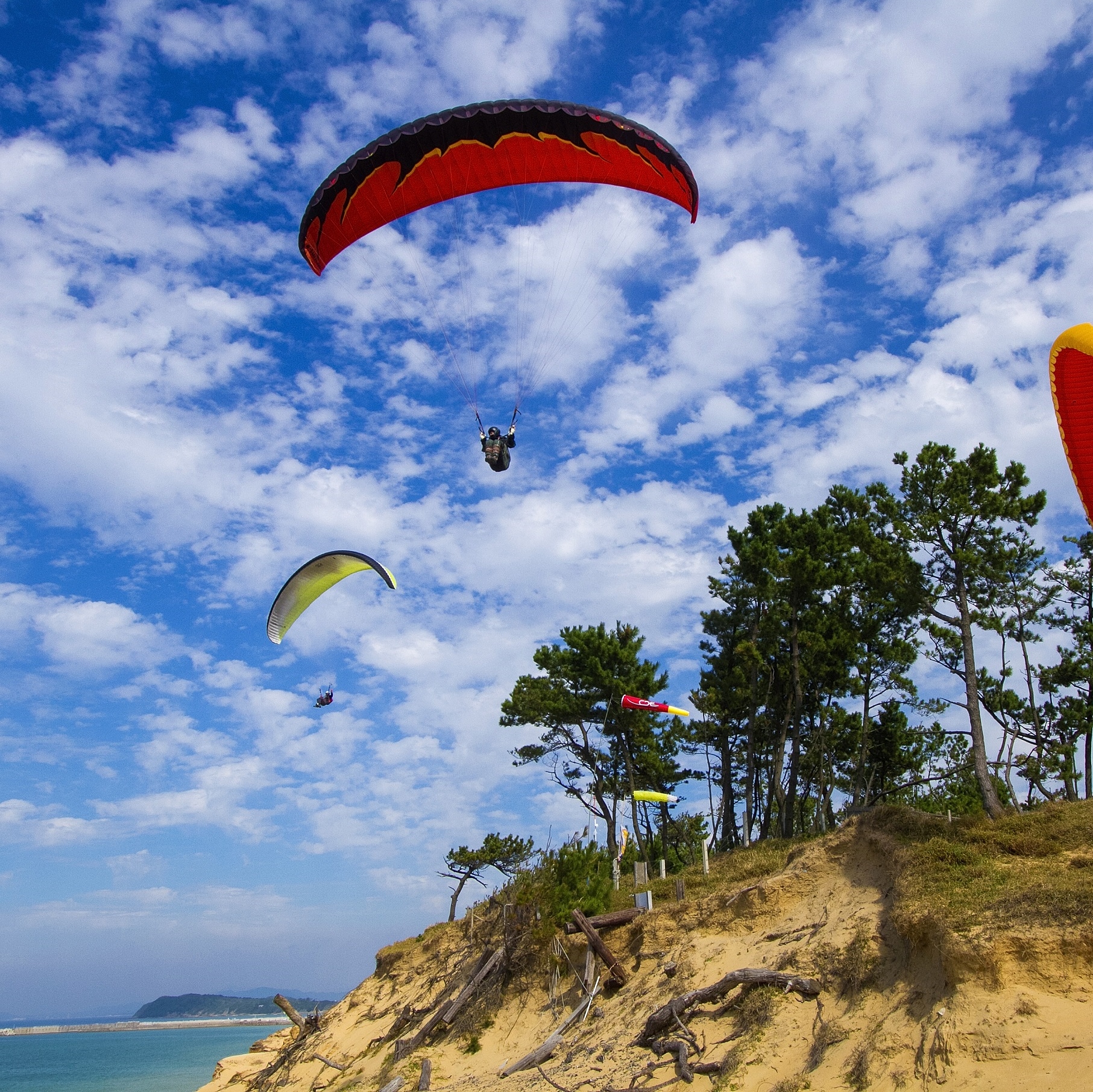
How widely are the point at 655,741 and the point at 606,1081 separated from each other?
1715 cm

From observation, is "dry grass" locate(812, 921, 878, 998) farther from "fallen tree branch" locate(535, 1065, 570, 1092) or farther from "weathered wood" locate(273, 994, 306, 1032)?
"weathered wood" locate(273, 994, 306, 1032)

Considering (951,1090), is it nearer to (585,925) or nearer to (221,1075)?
(585,925)

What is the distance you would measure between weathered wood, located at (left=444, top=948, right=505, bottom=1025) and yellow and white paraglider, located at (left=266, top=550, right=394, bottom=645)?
340 inches

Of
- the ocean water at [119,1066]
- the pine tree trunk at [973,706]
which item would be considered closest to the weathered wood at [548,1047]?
the pine tree trunk at [973,706]

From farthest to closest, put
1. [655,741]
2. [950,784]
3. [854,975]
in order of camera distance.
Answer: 1. [950,784]
2. [655,741]
3. [854,975]

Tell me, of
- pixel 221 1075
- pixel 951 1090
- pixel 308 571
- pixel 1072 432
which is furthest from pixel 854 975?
pixel 221 1075

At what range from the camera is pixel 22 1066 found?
83938 mm

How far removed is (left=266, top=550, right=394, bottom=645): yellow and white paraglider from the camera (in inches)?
794

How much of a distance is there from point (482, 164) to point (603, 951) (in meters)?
12.3

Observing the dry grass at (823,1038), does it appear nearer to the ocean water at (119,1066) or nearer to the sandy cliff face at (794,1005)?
the sandy cliff face at (794,1005)

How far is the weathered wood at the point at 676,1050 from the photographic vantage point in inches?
373

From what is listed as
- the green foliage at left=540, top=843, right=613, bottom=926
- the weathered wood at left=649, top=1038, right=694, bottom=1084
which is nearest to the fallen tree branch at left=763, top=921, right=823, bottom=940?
the weathered wood at left=649, top=1038, right=694, bottom=1084

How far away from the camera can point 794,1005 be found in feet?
31.4

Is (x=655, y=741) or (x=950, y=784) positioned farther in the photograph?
(x=950, y=784)
